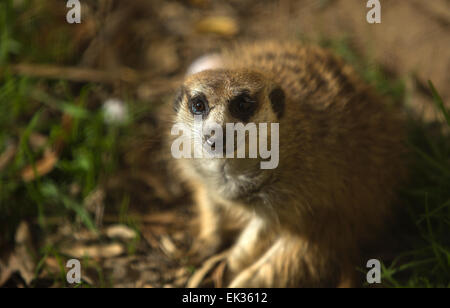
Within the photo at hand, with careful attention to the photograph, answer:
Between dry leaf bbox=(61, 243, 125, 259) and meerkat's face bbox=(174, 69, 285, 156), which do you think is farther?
dry leaf bbox=(61, 243, 125, 259)

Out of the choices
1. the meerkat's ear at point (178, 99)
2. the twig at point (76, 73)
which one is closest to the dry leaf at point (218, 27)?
the twig at point (76, 73)

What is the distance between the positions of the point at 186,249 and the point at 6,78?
1.60 metres

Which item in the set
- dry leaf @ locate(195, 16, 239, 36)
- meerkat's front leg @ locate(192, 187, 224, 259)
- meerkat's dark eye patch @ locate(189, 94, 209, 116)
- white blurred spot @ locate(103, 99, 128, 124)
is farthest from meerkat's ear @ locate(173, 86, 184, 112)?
dry leaf @ locate(195, 16, 239, 36)

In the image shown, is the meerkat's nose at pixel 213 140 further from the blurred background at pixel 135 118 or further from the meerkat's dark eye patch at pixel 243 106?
the blurred background at pixel 135 118

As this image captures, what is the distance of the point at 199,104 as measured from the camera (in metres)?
1.99

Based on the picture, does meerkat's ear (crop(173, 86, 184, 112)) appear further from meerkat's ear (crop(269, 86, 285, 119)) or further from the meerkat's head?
meerkat's ear (crop(269, 86, 285, 119))

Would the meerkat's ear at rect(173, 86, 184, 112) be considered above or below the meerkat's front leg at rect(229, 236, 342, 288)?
above

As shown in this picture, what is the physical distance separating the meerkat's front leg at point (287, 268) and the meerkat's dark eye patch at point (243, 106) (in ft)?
2.78

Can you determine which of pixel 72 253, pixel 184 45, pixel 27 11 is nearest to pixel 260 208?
pixel 72 253

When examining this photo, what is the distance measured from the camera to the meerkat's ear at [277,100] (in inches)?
81.5

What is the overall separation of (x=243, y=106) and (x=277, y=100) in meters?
0.20

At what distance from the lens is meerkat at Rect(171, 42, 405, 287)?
2.21 meters

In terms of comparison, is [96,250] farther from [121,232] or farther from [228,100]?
[228,100]

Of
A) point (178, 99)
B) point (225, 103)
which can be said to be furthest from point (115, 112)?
point (225, 103)
